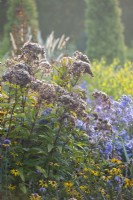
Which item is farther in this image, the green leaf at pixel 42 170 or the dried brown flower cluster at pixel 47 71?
the green leaf at pixel 42 170

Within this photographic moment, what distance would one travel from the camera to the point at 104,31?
54.2 ft

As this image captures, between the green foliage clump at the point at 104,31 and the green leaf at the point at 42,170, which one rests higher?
the green foliage clump at the point at 104,31

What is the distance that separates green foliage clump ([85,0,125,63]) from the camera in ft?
53.0

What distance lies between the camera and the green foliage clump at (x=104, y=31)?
16141 mm

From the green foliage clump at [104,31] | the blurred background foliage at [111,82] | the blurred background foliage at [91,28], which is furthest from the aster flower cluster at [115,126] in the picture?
the green foliage clump at [104,31]

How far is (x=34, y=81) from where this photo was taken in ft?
12.2

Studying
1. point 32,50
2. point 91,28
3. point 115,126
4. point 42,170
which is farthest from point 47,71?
point 91,28

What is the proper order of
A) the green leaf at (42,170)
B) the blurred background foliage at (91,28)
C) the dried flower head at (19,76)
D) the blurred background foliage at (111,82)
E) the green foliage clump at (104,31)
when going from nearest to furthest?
the dried flower head at (19,76) < the green leaf at (42,170) < the blurred background foliage at (111,82) < the blurred background foliage at (91,28) < the green foliage clump at (104,31)

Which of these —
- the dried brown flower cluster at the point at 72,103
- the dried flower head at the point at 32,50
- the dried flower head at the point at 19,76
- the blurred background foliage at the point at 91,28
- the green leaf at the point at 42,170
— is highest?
the blurred background foliage at the point at 91,28

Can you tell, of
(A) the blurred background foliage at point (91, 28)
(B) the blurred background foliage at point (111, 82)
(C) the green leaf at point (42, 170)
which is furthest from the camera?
(A) the blurred background foliage at point (91, 28)

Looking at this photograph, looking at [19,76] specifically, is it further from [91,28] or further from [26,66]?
[91,28]

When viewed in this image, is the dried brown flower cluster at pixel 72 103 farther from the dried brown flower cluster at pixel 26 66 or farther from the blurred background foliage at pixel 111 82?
the blurred background foliage at pixel 111 82

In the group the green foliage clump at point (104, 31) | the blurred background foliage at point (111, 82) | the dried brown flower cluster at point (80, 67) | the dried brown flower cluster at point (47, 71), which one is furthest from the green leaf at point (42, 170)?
the green foliage clump at point (104, 31)

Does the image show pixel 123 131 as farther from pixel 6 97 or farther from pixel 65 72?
pixel 6 97
